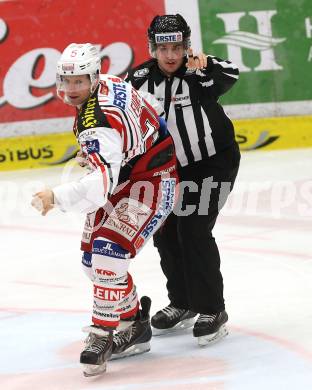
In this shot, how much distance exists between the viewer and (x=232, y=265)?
18.2 feet

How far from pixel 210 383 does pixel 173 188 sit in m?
0.85

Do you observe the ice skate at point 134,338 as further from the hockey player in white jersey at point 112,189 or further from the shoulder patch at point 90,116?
the shoulder patch at point 90,116

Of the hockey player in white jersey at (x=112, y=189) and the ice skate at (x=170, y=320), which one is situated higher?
the hockey player in white jersey at (x=112, y=189)

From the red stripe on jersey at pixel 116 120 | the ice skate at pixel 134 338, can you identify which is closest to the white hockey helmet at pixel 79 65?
the red stripe on jersey at pixel 116 120

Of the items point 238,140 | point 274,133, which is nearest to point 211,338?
point 238,140

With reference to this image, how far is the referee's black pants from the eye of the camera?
4238 millimetres

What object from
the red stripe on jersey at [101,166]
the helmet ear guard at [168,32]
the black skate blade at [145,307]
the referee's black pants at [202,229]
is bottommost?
the black skate blade at [145,307]

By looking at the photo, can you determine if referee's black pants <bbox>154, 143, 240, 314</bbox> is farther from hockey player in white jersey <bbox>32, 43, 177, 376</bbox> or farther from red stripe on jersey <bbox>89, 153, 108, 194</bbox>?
red stripe on jersey <bbox>89, 153, 108, 194</bbox>

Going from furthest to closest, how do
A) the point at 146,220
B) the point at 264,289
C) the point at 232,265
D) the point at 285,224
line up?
the point at 285,224
the point at 232,265
the point at 264,289
the point at 146,220

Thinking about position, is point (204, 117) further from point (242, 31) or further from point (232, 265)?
point (242, 31)

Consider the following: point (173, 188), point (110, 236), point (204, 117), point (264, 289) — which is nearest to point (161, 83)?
point (204, 117)

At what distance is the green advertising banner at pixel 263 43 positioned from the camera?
29.5 feet

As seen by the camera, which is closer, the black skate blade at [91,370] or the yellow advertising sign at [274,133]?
the black skate blade at [91,370]

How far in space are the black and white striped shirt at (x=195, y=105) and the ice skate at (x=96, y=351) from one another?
34.2 inches
